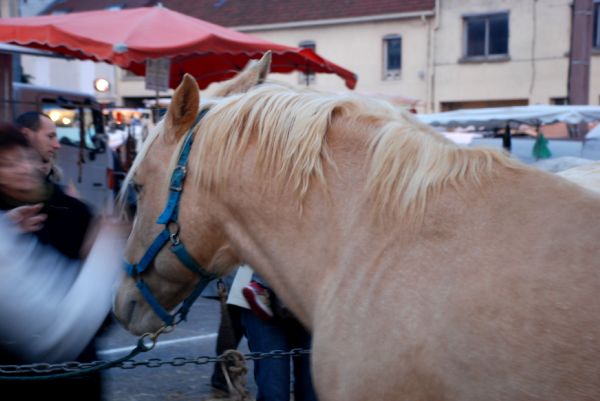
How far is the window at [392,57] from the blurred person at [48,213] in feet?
80.0

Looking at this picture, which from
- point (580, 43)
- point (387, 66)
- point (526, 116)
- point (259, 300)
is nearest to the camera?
point (259, 300)

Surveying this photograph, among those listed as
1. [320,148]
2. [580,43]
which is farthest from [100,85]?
[320,148]

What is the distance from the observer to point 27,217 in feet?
8.68

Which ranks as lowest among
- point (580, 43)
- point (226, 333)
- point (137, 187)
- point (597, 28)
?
point (226, 333)

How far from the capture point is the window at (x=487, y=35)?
25.1 m

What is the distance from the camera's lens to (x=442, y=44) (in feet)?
83.8

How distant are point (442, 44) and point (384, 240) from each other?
24.7 metres

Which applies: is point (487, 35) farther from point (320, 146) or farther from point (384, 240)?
point (384, 240)

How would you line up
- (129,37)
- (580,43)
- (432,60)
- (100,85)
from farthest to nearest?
(432,60) → (100,85) → (580,43) → (129,37)

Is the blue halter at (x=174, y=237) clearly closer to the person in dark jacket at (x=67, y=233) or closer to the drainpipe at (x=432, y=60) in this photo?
the person in dark jacket at (x=67, y=233)

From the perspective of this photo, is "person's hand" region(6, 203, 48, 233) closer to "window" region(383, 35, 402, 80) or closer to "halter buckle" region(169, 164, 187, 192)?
"halter buckle" region(169, 164, 187, 192)

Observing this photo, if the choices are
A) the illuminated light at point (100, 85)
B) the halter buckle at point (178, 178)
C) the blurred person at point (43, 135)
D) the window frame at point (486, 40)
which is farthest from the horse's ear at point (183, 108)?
the window frame at point (486, 40)

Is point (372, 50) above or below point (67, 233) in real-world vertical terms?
above

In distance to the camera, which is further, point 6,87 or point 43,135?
point 6,87
